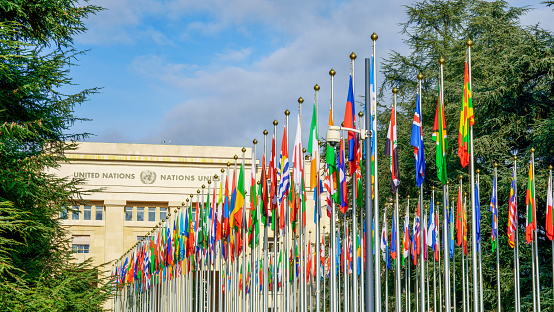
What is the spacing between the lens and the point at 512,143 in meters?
36.1

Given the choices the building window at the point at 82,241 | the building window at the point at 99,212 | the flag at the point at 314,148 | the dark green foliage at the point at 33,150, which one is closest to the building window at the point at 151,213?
the building window at the point at 99,212

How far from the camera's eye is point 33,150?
22.3 metres

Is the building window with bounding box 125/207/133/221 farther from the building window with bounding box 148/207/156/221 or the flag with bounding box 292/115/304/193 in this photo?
the flag with bounding box 292/115/304/193

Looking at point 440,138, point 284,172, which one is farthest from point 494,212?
point 440,138

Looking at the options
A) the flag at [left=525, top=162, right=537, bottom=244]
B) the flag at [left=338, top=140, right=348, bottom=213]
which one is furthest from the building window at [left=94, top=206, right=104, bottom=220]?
the flag at [left=338, top=140, right=348, bottom=213]

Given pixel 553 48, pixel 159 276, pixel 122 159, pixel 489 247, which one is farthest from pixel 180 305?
pixel 122 159

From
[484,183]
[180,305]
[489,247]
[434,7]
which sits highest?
[434,7]

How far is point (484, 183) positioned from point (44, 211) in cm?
1992

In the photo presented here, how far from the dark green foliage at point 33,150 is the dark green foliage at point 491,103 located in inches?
632

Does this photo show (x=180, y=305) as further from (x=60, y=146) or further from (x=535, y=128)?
(x=535, y=128)

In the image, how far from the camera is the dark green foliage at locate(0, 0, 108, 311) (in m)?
19.3

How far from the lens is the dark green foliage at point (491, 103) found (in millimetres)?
32344

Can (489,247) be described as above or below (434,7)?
below

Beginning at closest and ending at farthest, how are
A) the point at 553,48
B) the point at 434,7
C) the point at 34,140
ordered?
the point at 34,140 < the point at 553,48 < the point at 434,7
